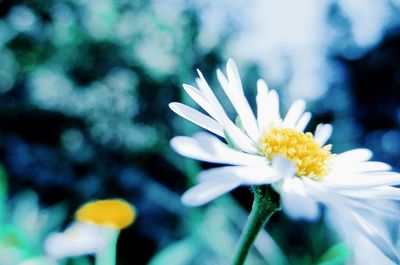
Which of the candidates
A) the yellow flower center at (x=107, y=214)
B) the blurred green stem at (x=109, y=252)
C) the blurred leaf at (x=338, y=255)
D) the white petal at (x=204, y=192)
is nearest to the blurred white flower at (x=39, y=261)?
the yellow flower center at (x=107, y=214)

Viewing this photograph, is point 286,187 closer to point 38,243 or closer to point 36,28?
point 38,243

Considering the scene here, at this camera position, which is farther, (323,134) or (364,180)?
(323,134)

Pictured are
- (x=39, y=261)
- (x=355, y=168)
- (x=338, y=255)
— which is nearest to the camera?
(x=355, y=168)

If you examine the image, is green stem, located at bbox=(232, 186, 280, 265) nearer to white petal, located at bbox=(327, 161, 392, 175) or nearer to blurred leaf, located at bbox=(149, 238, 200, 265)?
white petal, located at bbox=(327, 161, 392, 175)

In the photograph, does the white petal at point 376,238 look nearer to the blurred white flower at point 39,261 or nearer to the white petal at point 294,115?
the white petal at point 294,115

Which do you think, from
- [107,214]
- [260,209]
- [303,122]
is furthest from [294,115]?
[107,214]

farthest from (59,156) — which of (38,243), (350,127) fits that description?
(350,127)

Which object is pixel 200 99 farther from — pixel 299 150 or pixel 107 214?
pixel 107 214
